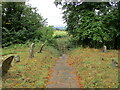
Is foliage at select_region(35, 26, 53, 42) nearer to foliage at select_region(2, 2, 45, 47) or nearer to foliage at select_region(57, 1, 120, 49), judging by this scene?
foliage at select_region(2, 2, 45, 47)

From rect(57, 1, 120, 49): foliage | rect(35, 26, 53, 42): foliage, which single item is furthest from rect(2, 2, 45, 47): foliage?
rect(57, 1, 120, 49): foliage

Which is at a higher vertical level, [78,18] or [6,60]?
[78,18]

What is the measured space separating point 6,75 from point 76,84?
2.81 m

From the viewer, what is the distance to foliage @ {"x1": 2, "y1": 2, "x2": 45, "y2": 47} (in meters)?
15.8

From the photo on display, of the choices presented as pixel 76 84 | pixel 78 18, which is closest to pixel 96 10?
pixel 78 18

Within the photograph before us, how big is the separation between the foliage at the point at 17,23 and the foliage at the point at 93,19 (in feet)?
14.7

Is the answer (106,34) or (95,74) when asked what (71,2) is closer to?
(106,34)

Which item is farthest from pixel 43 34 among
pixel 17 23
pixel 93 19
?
pixel 93 19

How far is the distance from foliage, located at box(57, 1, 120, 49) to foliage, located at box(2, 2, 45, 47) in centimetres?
447

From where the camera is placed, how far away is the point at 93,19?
1305cm

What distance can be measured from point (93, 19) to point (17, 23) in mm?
8301

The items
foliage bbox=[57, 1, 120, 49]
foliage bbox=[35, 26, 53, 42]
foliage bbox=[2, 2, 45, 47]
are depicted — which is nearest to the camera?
foliage bbox=[57, 1, 120, 49]

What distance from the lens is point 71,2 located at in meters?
14.4

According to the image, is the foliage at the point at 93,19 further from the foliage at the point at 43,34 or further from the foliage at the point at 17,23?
the foliage at the point at 17,23
